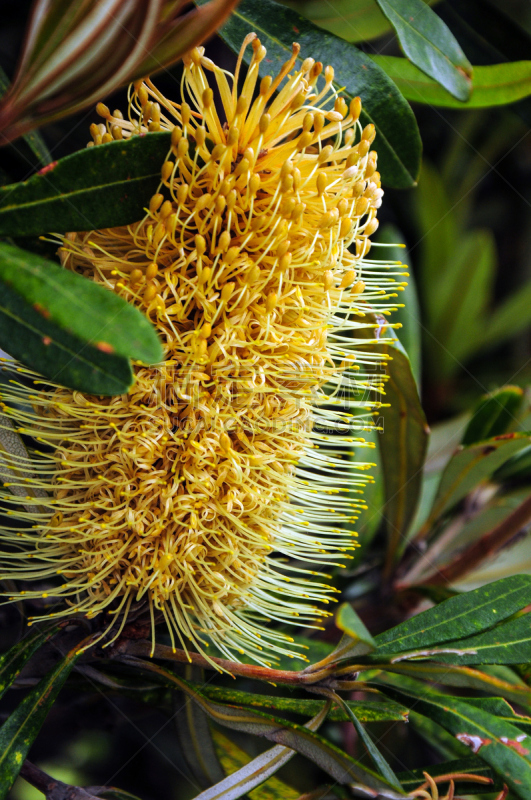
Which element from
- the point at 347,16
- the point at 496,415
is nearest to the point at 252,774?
the point at 496,415

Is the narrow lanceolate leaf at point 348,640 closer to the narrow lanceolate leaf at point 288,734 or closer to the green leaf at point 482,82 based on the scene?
the narrow lanceolate leaf at point 288,734

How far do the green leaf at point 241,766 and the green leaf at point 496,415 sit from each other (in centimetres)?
53

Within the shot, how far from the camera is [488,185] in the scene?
136 cm

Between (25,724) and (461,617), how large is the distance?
45 centimetres

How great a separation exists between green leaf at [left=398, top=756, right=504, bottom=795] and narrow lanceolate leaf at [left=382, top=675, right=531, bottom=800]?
0.33 feet

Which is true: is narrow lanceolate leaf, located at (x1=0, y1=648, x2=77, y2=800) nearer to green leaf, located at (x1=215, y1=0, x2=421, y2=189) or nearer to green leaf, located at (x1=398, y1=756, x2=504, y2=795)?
green leaf, located at (x1=398, y1=756, x2=504, y2=795)

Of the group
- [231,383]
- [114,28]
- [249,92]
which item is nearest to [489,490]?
[231,383]

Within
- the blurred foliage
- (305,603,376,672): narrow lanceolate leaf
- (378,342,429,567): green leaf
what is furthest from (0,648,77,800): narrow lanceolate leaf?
(378,342,429,567): green leaf

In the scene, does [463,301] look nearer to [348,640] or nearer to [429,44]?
[429,44]

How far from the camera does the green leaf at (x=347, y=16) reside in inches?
27.5

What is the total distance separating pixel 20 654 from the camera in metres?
0.61

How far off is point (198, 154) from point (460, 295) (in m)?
0.95

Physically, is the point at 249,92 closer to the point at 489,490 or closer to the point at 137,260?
the point at 137,260

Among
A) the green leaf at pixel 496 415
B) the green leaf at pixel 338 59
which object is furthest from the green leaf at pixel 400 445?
the green leaf at pixel 338 59
